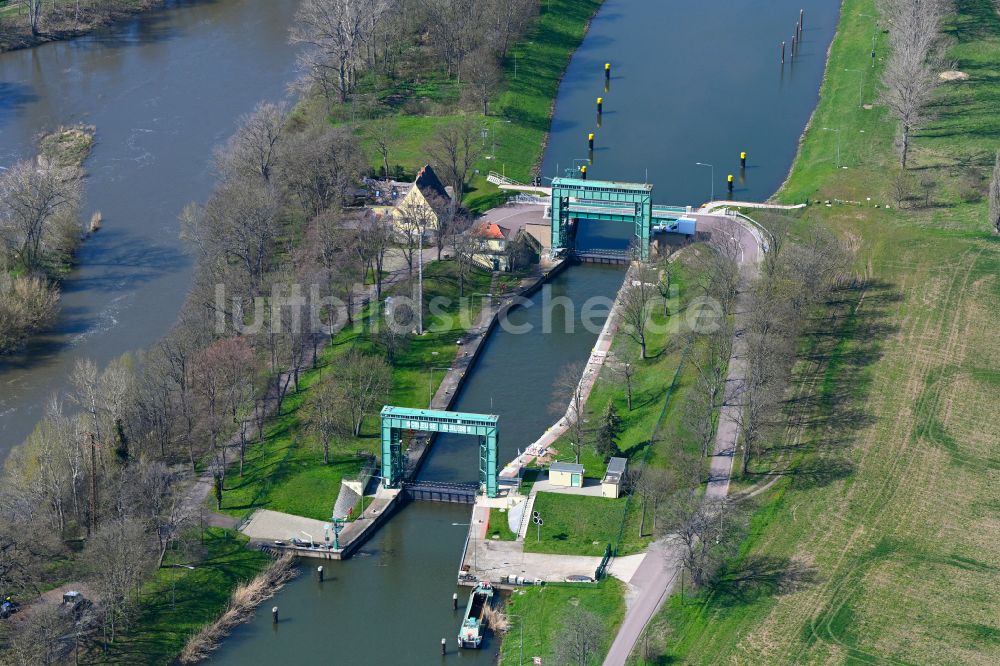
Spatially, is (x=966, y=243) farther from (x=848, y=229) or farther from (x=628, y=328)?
(x=628, y=328)

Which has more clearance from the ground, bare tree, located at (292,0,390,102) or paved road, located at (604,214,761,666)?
bare tree, located at (292,0,390,102)

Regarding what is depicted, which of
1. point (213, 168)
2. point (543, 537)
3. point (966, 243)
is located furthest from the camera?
point (213, 168)

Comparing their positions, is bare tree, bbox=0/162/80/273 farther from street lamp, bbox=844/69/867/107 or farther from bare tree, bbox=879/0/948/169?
street lamp, bbox=844/69/867/107

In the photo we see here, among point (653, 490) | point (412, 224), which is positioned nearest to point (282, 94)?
point (412, 224)

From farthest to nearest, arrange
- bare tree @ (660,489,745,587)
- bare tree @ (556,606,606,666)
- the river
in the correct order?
the river
bare tree @ (660,489,745,587)
bare tree @ (556,606,606,666)

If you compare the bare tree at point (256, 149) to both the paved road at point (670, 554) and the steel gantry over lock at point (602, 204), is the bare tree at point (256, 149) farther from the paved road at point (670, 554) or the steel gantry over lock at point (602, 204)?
the paved road at point (670, 554)

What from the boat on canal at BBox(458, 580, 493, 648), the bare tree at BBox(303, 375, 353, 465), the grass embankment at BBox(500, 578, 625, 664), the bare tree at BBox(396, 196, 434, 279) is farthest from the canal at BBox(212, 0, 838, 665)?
the bare tree at BBox(396, 196, 434, 279)

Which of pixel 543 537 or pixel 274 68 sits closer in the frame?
pixel 543 537

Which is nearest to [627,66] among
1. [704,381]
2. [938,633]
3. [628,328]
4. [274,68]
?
[274,68]
